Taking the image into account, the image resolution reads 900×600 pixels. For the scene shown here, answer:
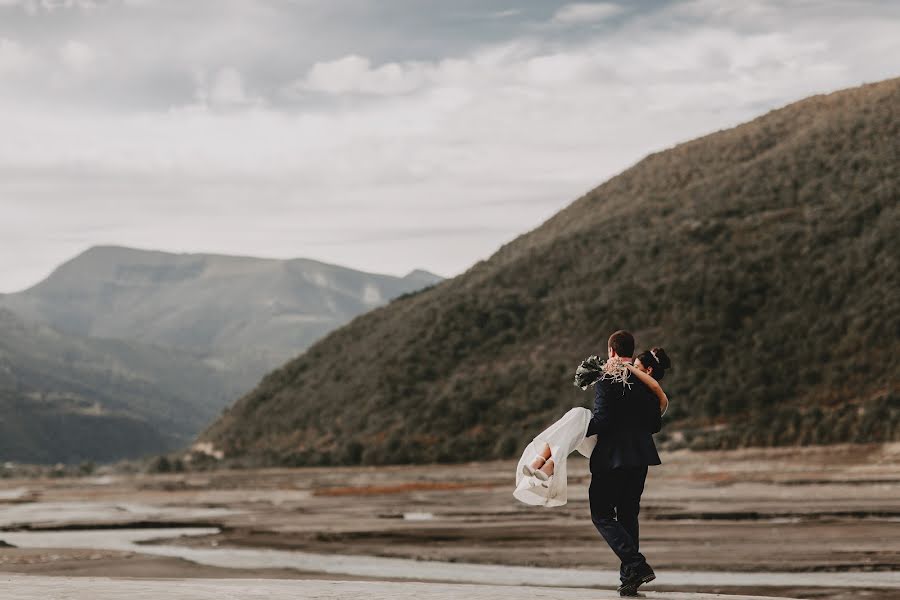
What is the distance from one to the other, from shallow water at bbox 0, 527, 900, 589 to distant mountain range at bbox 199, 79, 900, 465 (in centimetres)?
3016

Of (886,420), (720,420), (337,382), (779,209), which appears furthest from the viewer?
(337,382)

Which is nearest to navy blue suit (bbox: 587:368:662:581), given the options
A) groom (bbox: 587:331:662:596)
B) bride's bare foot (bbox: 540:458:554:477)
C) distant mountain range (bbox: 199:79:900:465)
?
groom (bbox: 587:331:662:596)

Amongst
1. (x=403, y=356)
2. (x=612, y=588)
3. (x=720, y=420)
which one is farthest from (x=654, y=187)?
(x=612, y=588)

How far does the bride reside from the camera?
11.0m

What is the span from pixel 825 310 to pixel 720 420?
390 inches

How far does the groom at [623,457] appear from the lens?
36.3ft

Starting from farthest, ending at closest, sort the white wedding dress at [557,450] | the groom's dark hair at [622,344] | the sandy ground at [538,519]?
the sandy ground at [538,519] → the groom's dark hair at [622,344] → the white wedding dress at [557,450]

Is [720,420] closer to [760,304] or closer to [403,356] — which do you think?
[760,304]

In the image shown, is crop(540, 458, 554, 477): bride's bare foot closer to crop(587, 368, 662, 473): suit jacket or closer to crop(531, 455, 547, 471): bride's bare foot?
crop(531, 455, 547, 471): bride's bare foot

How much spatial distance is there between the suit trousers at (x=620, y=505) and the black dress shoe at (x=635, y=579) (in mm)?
46

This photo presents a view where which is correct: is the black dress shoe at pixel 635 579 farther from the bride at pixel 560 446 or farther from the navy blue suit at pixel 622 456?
the bride at pixel 560 446

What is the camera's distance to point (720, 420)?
5722cm

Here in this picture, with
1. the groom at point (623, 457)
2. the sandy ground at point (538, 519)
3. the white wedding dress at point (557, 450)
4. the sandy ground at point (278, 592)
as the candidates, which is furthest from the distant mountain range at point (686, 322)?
the white wedding dress at point (557, 450)

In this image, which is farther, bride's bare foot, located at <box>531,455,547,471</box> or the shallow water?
the shallow water
